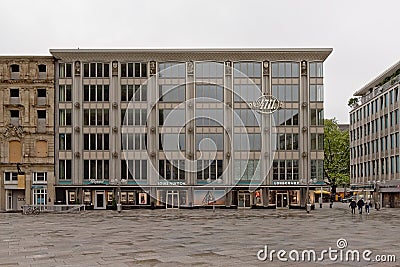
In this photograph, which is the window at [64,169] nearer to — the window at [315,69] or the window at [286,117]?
the window at [286,117]

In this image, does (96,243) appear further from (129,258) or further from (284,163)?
(284,163)

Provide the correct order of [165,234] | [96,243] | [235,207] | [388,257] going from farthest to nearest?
[235,207], [165,234], [96,243], [388,257]

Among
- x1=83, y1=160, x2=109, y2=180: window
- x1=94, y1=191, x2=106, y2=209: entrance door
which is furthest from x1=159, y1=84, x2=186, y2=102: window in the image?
x1=94, y1=191, x2=106, y2=209: entrance door

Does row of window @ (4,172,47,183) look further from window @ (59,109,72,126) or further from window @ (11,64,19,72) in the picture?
window @ (11,64,19,72)

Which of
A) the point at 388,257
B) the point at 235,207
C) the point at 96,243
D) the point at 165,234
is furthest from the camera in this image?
the point at 235,207

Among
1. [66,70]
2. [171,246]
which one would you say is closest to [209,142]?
[66,70]

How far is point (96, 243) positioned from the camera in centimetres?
2744

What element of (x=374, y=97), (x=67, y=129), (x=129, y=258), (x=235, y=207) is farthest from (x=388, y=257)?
(x=374, y=97)

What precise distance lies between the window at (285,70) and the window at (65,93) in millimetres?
26498

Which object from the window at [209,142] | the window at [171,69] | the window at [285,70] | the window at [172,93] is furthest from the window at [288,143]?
the window at [171,69]

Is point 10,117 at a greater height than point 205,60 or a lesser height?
lesser

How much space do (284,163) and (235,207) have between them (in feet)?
28.1

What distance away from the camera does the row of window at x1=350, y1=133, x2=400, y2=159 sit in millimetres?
89750

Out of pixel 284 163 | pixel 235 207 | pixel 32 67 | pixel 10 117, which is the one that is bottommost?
pixel 235 207
